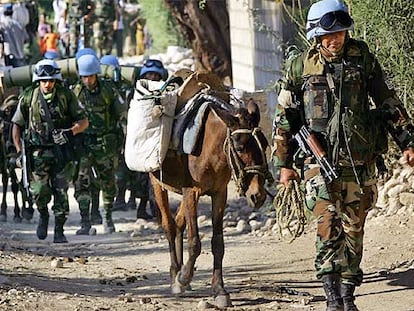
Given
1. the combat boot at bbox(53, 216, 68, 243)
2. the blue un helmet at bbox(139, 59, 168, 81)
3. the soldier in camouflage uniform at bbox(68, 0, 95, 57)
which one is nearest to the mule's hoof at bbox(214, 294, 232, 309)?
the combat boot at bbox(53, 216, 68, 243)

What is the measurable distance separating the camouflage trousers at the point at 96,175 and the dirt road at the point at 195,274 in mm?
464

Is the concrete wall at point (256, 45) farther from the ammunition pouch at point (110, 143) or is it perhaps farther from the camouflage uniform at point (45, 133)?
the camouflage uniform at point (45, 133)

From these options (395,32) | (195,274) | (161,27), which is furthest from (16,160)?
(161,27)

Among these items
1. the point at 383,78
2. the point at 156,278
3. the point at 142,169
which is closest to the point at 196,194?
the point at 142,169

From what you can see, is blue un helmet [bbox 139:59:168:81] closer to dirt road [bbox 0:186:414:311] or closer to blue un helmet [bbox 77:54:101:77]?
blue un helmet [bbox 77:54:101:77]

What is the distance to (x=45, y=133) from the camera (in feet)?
41.6

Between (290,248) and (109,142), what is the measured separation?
3.15 m

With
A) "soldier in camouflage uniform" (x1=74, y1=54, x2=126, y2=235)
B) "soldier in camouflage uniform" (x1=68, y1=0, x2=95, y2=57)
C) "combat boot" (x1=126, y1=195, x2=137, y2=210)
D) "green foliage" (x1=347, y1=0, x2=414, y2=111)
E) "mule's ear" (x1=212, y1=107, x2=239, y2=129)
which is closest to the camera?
"mule's ear" (x1=212, y1=107, x2=239, y2=129)

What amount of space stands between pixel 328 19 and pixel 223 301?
8.25 feet

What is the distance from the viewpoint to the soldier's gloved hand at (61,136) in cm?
1262

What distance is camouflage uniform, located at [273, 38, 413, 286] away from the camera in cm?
764

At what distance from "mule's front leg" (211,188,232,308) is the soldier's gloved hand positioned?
3596mm

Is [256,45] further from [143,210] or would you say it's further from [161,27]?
[161,27]

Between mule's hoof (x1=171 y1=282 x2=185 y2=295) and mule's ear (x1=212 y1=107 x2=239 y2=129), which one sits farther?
mule's hoof (x1=171 y1=282 x2=185 y2=295)
